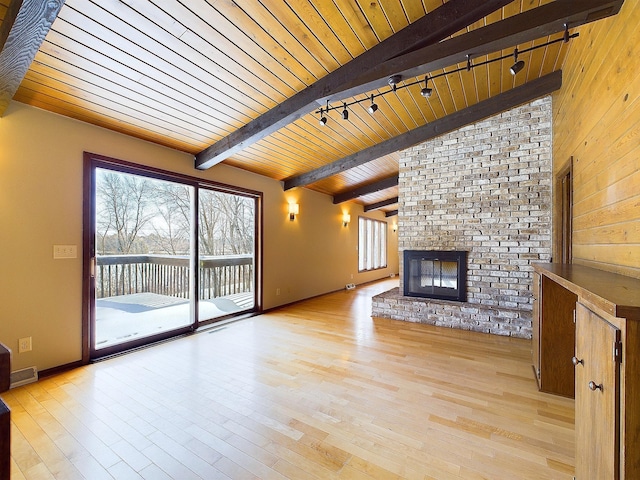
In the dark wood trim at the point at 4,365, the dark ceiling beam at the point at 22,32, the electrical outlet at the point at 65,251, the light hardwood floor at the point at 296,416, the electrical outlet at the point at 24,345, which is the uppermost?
the dark ceiling beam at the point at 22,32

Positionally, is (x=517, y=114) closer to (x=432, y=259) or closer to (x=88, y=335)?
(x=432, y=259)

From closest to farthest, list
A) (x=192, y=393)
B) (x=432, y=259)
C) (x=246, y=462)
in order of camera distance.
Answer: (x=246, y=462) → (x=192, y=393) → (x=432, y=259)

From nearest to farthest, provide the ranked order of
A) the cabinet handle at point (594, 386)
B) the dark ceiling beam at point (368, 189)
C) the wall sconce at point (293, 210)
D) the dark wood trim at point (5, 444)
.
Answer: the dark wood trim at point (5, 444)
the cabinet handle at point (594, 386)
the wall sconce at point (293, 210)
the dark ceiling beam at point (368, 189)

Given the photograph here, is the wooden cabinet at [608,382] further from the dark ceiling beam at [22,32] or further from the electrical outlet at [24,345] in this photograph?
the electrical outlet at [24,345]

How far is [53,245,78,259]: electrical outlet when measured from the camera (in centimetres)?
282

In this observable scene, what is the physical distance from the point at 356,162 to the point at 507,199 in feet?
7.46

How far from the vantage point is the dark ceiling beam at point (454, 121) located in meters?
3.63

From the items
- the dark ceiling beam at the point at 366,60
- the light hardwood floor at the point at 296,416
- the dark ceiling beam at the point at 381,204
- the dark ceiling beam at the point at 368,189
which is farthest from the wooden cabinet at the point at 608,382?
the dark ceiling beam at the point at 381,204

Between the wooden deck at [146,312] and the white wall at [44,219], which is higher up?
the white wall at [44,219]

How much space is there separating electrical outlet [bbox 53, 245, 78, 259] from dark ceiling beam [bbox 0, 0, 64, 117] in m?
1.42

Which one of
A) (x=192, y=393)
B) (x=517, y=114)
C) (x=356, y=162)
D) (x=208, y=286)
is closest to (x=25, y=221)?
(x=192, y=393)

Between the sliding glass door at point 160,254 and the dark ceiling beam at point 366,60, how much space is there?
1023mm

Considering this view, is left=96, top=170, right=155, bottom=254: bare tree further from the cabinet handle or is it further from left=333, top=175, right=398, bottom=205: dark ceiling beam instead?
left=333, top=175, right=398, bottom=205: dark ceiling beam

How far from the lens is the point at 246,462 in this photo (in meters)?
1.72
